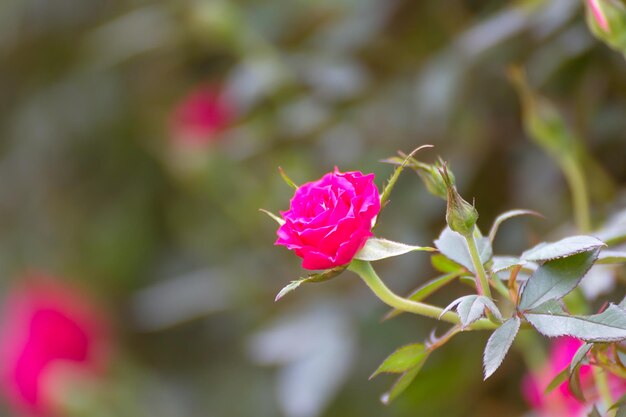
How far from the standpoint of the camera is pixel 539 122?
1.65 ft

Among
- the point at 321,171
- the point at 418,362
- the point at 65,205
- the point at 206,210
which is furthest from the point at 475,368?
the point at 65,205

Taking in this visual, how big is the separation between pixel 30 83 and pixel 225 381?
53 centimetres

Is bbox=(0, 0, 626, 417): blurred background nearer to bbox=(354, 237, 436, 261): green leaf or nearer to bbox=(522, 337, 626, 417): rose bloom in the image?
bbox=(522, 337, 626, 417): rose bloom

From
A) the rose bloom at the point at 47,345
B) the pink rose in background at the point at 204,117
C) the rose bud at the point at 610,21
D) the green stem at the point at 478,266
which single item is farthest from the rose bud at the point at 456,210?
the rose bloom at the point at 47,345

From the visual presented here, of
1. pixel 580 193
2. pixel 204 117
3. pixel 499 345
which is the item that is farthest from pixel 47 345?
pixel 499 345

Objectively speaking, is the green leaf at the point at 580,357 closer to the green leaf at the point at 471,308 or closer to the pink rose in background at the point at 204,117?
the green leaf at the point at 471,308

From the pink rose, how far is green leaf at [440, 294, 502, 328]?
4 cm

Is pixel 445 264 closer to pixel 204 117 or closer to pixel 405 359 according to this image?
pixel 405 359

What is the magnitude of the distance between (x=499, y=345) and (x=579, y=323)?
0.09 feet

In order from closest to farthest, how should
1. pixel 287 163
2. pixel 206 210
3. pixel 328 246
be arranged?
pixel 328 246 < pixel 287 163 < pixel 206 210

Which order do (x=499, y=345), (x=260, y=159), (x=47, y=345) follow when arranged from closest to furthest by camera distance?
(x=499, y=345)
(x=260, y=159)
(x=47, y=345)

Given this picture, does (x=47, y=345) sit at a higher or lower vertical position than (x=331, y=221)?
lower

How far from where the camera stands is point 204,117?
1.04 meters

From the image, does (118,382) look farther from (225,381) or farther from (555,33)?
(555,33)
